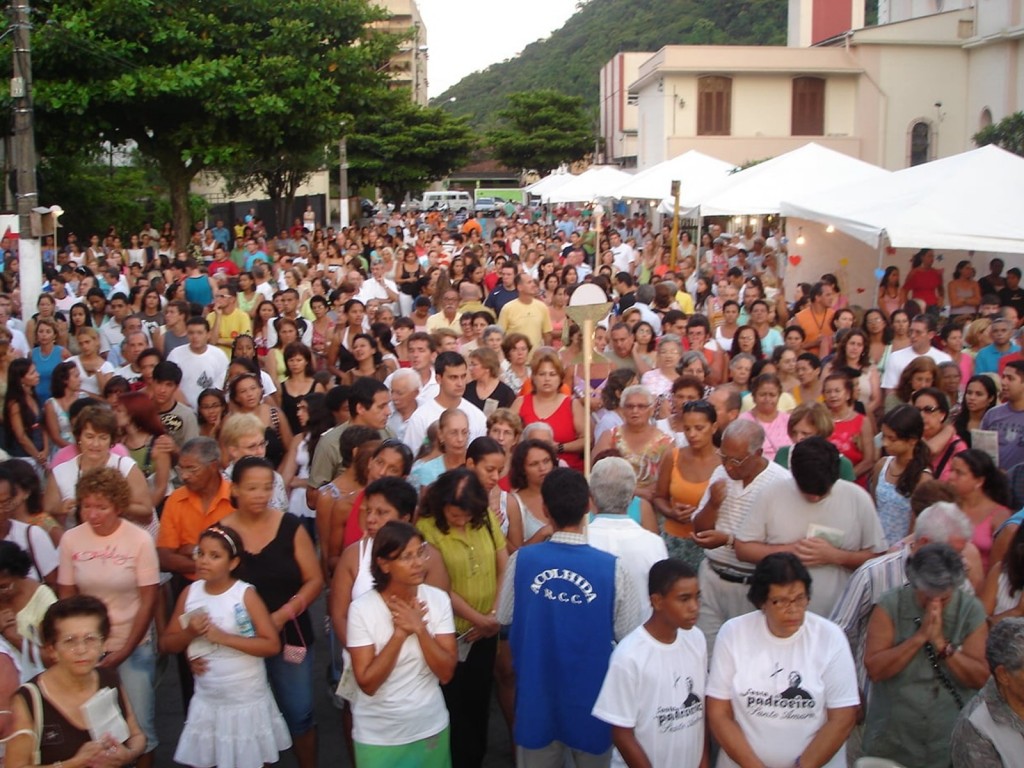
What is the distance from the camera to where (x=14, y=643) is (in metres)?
4.53

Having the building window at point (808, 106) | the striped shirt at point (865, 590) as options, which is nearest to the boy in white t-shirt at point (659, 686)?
the striped shirt at point (865, 590)

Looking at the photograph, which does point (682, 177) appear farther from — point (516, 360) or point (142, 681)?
point (142, 681)

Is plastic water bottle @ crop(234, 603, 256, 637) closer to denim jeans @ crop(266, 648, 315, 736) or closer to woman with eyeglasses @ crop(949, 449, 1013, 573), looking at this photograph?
denim jeans @ crop(266, 648, 315, 736)

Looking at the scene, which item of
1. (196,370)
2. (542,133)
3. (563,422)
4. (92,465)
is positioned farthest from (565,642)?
(542,133)

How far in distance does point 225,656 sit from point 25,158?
11.3m

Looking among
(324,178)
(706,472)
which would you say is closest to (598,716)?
(706,472)

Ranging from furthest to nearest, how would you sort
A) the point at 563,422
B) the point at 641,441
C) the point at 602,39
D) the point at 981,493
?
the point at 602,39, the point at 563,422, the point at 641,441, the point at 981,493

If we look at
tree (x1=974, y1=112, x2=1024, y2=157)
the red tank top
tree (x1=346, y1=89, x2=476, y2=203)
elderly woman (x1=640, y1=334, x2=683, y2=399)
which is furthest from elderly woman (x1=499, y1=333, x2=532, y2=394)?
tree (x1=346, y1=89, x2=476, y2=203)

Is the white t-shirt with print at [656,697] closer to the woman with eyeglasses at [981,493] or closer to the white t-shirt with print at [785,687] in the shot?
the white t-shirt with print at [785,687]

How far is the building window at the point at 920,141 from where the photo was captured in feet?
132

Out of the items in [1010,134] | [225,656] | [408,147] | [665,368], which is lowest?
[225,656]

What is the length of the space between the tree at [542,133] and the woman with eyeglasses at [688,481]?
6030 centimetres

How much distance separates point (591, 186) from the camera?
27172 millimetres

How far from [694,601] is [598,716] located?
53 cm
